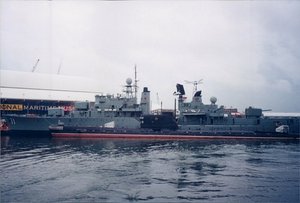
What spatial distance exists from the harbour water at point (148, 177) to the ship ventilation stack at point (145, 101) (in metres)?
22.5

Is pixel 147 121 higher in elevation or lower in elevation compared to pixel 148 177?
higher

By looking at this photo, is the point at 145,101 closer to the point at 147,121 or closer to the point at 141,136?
the point at 147,121

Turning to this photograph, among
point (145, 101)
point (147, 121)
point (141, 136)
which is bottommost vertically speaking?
point (141, 136)

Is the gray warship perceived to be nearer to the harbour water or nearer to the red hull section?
the red hull section

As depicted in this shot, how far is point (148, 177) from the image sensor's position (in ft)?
68.7

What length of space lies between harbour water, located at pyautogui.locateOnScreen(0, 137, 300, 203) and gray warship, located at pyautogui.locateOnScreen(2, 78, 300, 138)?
1789 cm

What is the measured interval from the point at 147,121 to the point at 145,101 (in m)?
5.17

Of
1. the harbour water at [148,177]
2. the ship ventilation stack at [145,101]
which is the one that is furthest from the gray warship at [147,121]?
the harbour water at [148,177]

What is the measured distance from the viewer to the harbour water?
1647 centimetres

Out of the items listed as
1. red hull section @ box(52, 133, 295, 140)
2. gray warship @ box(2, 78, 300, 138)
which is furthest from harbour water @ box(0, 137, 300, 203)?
gray warship @ box(2, 78, 300, 138)

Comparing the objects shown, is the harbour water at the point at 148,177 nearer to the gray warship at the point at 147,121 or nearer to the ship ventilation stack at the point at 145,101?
the gray warship at the point at 147,121

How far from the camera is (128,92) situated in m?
55.0

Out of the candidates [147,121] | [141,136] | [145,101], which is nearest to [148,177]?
[141,136]

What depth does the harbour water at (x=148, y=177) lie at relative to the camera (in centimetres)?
1647
